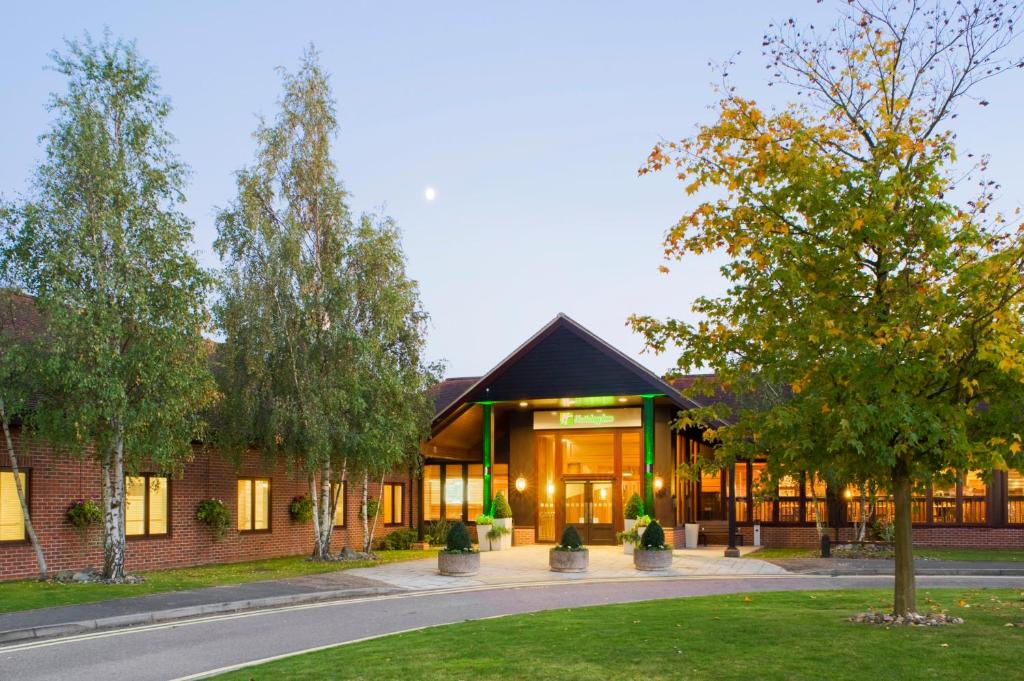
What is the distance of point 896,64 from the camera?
502 inches

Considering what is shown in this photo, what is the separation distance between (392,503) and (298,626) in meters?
21.6

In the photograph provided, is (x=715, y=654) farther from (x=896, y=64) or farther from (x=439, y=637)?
(x=896, y=64)

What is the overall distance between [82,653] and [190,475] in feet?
46.9

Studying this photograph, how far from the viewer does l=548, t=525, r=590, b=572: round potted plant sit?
79.7ft

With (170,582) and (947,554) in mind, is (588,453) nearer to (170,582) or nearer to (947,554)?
(947,554)

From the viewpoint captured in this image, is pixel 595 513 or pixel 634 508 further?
pixel 595 513

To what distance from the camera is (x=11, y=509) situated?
2098cm

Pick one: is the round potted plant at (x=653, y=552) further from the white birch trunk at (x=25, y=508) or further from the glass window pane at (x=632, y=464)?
the white birch trunk at (x=25, y=508)

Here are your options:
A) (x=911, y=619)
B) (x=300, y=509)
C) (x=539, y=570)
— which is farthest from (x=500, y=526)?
(x=911, y=619)

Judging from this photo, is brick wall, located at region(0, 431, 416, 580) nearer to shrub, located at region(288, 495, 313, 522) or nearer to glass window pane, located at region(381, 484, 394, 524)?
shrub, located at region(288, 495, 313, 522)

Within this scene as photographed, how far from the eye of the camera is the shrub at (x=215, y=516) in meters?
25.9

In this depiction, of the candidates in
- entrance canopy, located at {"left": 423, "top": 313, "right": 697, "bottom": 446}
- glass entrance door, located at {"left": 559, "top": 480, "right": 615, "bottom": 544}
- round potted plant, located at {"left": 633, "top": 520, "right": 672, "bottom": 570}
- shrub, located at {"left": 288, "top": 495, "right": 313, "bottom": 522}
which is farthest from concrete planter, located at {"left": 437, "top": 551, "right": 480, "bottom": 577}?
glass entrance door, located at {"left": 559, "top": 480, "right": 615, "bottom": 544}

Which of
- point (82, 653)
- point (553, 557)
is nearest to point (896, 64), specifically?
point (82, 653)

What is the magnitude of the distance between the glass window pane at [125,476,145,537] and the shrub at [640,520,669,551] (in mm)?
11992
